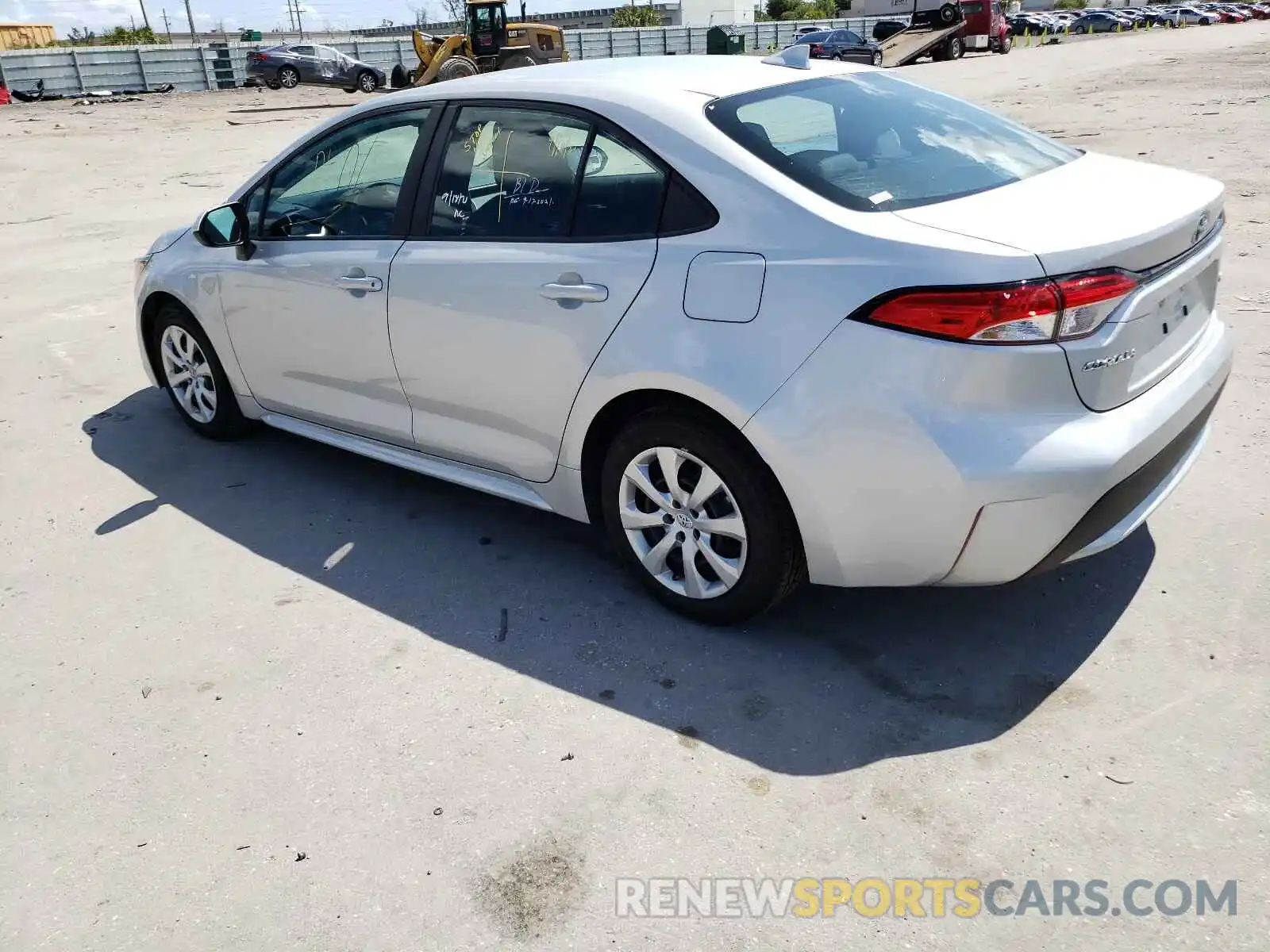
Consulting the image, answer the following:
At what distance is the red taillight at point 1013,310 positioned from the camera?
2.61m

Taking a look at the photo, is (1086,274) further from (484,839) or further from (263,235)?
(263,235)

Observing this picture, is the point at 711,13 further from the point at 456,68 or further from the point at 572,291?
the point at 572,291

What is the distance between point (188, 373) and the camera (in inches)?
206

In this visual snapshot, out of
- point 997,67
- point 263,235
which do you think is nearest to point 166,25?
point 997,67

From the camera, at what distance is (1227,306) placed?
6.01 metres

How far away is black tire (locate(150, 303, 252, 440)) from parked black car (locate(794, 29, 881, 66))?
33727 mm

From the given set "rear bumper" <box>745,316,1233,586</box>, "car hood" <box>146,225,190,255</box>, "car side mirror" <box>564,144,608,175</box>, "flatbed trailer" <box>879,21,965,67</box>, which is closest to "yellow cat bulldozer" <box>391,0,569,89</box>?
"flatbed trailer" <box>879,21,965,67</box>

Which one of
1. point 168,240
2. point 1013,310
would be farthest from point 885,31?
point 1013,310

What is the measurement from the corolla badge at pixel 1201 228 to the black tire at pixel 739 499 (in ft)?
4.67

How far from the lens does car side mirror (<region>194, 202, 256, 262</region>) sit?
453 cm

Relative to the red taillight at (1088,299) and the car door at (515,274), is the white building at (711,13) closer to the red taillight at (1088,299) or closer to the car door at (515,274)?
the car door at (515,274)

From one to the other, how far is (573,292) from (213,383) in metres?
2.57

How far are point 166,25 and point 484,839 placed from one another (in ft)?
427

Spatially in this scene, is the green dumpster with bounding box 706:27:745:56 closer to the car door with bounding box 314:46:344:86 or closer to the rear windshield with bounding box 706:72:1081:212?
the car door with bounding box 314:46:344:86
